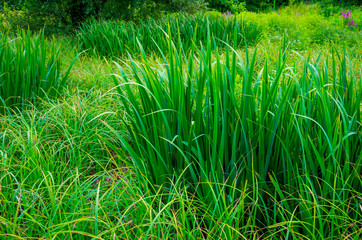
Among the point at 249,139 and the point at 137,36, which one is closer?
the point at 249,139

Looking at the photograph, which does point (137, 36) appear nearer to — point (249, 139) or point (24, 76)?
point (24, 76)

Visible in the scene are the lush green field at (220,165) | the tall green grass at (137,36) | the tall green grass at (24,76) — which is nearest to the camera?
the lush green field at (220,165)

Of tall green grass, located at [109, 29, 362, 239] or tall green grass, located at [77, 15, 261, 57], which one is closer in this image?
tall green grass, located at [109, 29, 362, 239]

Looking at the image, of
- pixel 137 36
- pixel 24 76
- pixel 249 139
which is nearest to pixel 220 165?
pixel 249 139

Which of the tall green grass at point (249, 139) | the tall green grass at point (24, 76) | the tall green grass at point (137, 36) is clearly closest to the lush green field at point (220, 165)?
the tall green grass at point (249, 139)

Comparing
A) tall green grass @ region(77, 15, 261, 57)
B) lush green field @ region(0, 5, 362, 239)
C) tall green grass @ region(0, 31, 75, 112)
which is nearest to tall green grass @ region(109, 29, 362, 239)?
lush green field @ region(0, 5, 362, 239)

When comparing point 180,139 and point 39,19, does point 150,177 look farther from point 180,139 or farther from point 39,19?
point 39,19

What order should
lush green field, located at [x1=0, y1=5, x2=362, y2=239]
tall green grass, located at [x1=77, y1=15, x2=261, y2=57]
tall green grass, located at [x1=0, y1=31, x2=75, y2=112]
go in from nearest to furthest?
lush green field, located at [x1=0, y1=5, x2=362, y2=239] → tall green grass, located at [x1=0, y1=31, x2=75, y2=112] → tall green grass, located at [x1=77, y1=15, x2=261, y2=57]

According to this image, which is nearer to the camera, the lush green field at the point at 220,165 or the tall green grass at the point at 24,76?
the lush green field at the point at 220,165

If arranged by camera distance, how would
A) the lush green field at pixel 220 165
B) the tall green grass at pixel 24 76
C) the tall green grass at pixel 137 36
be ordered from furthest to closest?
the tall green grass at pixel 137 36, the tall green grass at pixel 24 76, the lush green field at pixel 220 165

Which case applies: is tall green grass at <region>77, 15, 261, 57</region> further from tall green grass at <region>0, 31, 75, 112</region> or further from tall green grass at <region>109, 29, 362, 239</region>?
tall green grass at <region>109, 29, 362, 239</region>

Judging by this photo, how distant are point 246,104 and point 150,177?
569mm

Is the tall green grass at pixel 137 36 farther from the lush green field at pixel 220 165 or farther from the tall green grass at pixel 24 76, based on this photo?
the lush green field at pixel 220 165

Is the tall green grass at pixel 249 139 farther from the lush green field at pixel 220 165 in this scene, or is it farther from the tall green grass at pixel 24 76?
Answer: the tall green grass at pixel 24 76
